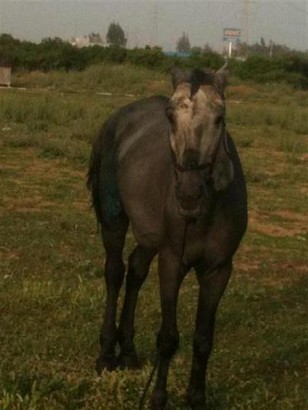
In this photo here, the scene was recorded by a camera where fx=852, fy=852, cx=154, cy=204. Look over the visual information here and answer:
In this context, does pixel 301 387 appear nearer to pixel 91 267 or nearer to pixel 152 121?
pixel 152 121

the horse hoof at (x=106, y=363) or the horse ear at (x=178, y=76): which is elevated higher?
the horse ear at (x=178, y=76)

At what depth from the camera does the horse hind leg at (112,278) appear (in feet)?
19.1

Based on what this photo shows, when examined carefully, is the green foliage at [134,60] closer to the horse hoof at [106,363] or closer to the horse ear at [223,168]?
the horse hoof at [106,363]

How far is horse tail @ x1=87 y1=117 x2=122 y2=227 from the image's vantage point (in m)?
5.96

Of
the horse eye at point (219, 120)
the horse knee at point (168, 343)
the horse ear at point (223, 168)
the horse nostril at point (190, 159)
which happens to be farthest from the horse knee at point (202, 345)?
the horse eye at point (219, 120)

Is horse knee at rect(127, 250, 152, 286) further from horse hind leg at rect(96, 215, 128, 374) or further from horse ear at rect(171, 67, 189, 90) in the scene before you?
horse ear at rect(171, 67, 189, 90)


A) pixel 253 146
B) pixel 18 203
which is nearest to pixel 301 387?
pixel 18 203

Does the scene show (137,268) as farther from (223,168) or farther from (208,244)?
(223,168)

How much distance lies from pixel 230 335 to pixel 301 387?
1.49 meters

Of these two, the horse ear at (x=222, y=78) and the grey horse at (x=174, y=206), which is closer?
the grey horse at (x=174, y=206)

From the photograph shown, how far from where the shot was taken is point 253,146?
22.3m

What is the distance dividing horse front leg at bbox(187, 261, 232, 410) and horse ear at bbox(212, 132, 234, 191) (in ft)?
1.64

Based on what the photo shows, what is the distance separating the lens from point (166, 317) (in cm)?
468

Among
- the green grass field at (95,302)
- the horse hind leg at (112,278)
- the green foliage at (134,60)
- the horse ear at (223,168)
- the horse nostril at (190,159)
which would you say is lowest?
the green foliage at (134,60)
